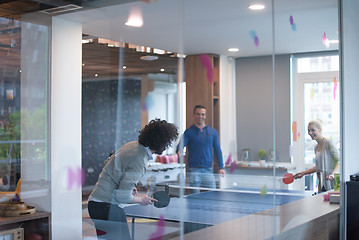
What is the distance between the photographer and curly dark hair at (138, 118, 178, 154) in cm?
225

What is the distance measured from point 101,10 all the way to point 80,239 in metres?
1.07

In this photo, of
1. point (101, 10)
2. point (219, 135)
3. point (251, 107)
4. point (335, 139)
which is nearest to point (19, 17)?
point (101, 10)

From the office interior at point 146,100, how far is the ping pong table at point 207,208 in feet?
0.04

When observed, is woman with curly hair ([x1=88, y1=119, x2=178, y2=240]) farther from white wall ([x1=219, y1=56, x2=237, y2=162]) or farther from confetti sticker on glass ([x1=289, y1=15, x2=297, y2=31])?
confetti sticker on glass ([x1=289, y1=15, x2=297, y2=31])

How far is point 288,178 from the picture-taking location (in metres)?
2.81

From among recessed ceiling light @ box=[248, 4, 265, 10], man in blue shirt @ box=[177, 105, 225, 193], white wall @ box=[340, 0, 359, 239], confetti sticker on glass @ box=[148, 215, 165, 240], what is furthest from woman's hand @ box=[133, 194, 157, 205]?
white wall @ box=[340, 0, 359, 239]

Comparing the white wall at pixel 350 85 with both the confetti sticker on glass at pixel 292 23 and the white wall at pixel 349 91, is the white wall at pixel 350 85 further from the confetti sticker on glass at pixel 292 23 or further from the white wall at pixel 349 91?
the confetti sticker on glass at pixel 292 23

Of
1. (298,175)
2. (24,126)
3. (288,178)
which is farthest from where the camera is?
(298,175)

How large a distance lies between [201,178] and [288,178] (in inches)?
28.0

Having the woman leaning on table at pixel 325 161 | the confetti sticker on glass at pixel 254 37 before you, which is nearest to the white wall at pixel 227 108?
the confetti sticker on glass at pixel 254 37

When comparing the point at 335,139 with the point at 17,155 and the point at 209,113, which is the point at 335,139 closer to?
the point at 209,113

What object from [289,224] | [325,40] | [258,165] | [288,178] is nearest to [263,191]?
[258,165]

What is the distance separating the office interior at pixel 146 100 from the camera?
206 centimetres

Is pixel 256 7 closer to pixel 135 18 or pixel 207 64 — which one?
pixel 207 64
